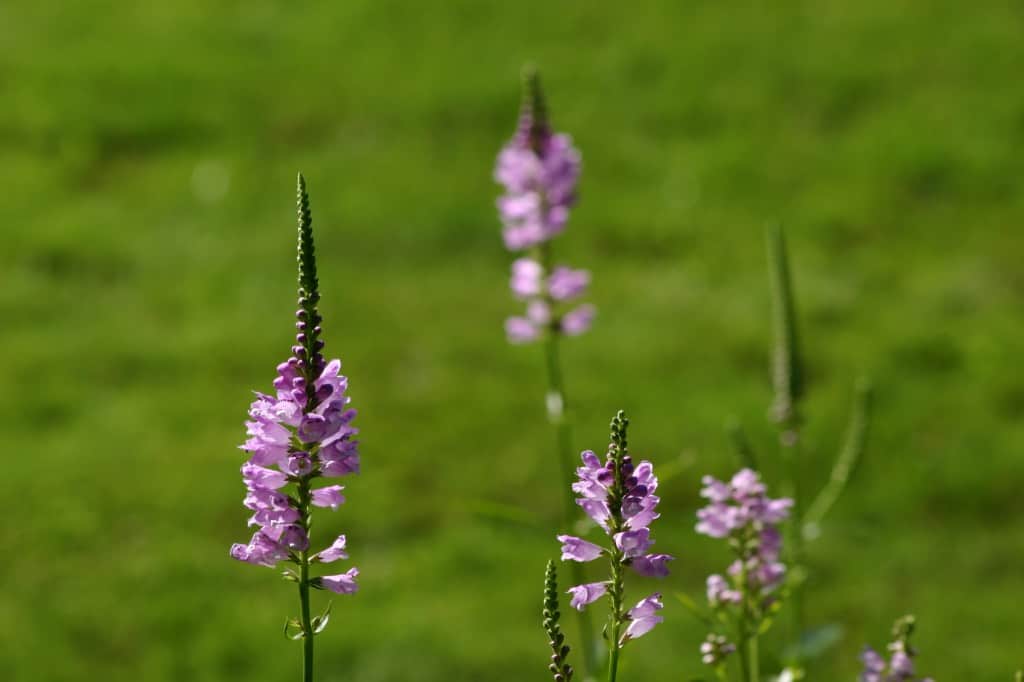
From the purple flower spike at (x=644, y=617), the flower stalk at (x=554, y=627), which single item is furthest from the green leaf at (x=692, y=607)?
the flower stalk at (x=554, y=627)

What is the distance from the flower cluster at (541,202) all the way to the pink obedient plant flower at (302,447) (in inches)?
97.4

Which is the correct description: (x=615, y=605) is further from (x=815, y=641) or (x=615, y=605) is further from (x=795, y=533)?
(x=815, y=641)

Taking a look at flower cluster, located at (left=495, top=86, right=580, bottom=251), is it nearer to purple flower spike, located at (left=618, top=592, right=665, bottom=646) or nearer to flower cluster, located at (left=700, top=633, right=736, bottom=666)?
flower cluster, located at (left=700, top=633, right=736, bottom=666)

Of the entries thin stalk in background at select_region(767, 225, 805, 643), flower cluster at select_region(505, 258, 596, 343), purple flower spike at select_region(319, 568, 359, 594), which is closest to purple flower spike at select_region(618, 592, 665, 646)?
purple flower spike at select_region(319, 568, 359, 594)

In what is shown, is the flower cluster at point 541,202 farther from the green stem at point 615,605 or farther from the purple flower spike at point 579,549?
the green stem at point 615,605

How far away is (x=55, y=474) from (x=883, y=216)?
6.99 m

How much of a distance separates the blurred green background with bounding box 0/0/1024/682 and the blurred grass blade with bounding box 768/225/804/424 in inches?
110

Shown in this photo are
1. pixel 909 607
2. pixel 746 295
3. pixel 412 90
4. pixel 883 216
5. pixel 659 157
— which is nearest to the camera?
pixel 909 607

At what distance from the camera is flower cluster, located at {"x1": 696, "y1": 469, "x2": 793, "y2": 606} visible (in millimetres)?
2758

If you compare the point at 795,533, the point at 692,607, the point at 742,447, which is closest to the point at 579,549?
the point at 692,607

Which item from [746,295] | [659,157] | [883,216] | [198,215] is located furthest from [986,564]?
[198,215]

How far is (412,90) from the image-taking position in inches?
546

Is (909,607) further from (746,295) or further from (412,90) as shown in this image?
(412,90)

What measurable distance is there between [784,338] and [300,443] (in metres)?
2.13
